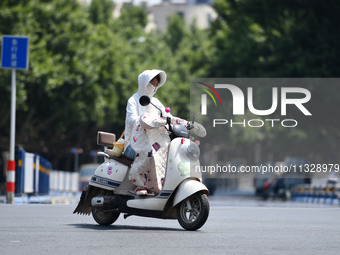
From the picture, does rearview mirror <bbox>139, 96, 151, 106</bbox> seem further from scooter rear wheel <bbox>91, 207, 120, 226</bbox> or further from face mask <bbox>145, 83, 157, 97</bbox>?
scooter rear wheel <bbox>91, 207, 120, 226</bbox>

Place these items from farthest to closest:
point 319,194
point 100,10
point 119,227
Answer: point 100,10 → point 319,194 → point 119,227

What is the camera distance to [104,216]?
12469 millimetres

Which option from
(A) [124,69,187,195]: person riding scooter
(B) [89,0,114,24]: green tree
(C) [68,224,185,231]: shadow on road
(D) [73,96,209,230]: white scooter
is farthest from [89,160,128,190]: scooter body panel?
(B) [89,0,114,24]: green tree

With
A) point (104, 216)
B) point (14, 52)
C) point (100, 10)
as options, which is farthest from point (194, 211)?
point (100, 10)

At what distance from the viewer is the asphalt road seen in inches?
358

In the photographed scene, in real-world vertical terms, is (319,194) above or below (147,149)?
below

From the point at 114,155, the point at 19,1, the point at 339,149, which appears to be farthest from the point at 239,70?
the point at 114,155

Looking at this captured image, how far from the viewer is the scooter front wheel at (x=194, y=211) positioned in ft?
37.6

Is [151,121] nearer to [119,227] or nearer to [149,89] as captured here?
[149,89]

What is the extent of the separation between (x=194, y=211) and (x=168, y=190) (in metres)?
0.40

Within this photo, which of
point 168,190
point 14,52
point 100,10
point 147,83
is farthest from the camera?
point 100,10

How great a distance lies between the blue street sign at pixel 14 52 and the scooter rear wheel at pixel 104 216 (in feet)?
31.8

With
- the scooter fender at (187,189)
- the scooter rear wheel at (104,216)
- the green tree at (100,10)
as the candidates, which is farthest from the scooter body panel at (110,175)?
the green tree at (100,10)

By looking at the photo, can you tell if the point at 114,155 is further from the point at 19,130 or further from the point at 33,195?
the point at 19,130
